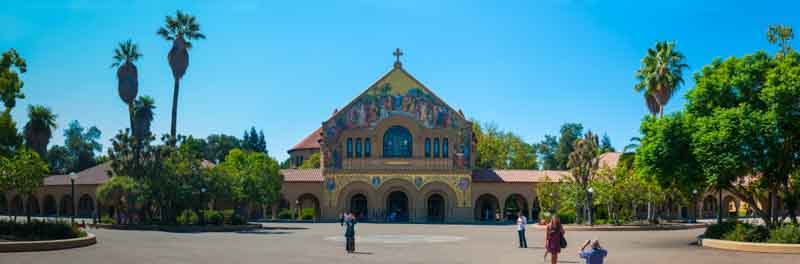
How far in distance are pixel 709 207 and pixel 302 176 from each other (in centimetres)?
3614

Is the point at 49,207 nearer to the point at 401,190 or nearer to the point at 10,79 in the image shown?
the point at 401,190

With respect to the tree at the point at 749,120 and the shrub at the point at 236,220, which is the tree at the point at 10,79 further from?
the tree at the point at 749,120

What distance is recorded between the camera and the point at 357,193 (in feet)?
187

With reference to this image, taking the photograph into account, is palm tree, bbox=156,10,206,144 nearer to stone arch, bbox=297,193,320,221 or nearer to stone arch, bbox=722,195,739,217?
stone arch, bbox=297,193,320,221

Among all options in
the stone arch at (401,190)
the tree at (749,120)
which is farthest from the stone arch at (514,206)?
the tree at (749,120)

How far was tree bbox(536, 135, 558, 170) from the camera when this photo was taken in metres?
104

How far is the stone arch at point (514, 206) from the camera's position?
196 ft

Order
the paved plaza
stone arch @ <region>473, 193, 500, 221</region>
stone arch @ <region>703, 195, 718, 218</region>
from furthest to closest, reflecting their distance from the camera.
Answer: stone arch @ <region>703, 195, 718, 218</region>
stone arch @ <region>473, 193, 500, 221</region>
the paved plaza

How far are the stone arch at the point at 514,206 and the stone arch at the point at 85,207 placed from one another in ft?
118

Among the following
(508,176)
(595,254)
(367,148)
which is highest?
(367,148)

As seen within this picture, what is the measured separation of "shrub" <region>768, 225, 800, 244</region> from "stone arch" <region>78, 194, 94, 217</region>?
188ft

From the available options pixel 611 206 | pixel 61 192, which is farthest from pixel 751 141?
pixel 61 192

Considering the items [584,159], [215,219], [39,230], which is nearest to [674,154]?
[584,159]

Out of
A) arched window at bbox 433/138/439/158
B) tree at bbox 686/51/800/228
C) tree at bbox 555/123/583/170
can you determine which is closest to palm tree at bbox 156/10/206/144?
arched window at bbox 433/138/439/158
